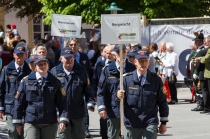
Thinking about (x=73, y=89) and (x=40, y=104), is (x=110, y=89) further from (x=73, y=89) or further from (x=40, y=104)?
(x=40, y=104)

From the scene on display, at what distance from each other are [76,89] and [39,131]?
1.36 m

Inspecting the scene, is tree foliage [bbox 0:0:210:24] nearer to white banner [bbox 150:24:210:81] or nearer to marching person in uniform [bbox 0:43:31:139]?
white banner [bbox 150:24:210:81]

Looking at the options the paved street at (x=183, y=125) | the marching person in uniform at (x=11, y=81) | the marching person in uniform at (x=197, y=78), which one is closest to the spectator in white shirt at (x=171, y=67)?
the paved street at (x=183, y=125)

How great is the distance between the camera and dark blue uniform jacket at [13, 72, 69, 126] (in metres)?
9.25

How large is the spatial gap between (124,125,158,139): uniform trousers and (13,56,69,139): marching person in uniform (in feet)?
2.99

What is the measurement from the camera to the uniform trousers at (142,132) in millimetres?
9003

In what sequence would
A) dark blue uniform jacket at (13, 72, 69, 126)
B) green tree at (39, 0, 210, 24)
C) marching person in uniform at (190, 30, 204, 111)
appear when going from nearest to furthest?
dark blue uniform jacket at (13, 72, 69, 126)
marching person in uniform at (190, 30, 204, 111)
green tree at (39, 0, 210, 24)

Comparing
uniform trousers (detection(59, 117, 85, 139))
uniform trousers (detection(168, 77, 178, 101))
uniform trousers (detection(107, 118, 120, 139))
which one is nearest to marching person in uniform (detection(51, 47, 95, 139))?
uniform trousers (detection(59, 117, 85, 139))

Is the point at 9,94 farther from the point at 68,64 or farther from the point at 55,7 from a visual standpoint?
the point at 55,7

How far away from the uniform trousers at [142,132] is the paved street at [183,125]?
4.28 metres

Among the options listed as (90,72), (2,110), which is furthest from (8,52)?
(2,110)

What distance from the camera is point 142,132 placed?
9141 mm

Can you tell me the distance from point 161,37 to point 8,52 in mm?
7541

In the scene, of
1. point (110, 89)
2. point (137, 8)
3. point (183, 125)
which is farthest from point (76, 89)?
point (137, 8)
